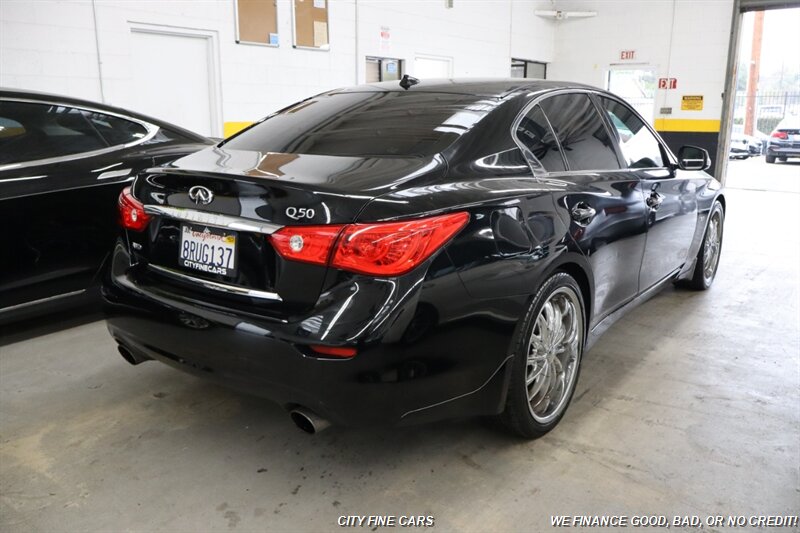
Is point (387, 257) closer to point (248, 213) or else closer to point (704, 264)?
point (248, 213)

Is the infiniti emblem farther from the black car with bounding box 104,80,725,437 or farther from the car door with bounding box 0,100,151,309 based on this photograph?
the car door with bounding box 0,100,151,309

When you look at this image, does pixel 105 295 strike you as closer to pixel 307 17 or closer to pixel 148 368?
pixel 148 368

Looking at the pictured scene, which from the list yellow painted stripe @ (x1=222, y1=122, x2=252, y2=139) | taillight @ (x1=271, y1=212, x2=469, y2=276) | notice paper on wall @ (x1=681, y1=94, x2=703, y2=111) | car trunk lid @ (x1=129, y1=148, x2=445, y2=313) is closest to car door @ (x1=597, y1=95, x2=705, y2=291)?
car trunk lid @ (x1=129, y1=148, x2=445, y2=313)

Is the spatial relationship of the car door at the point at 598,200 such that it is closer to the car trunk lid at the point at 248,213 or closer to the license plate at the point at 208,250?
the car trunk lid at the point at 248,213

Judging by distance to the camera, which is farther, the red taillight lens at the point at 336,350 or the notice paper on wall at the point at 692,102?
the notice paper on wall at the point at 692,102

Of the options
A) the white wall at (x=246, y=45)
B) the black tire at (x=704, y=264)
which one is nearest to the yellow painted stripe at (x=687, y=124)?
the white wall at (x=246, y=45)

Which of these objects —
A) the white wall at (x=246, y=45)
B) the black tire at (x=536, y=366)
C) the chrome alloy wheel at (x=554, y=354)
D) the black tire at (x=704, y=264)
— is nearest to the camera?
the black tire at (x=536, y=366)

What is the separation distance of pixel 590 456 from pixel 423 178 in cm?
110

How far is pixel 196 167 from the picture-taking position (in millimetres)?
2035

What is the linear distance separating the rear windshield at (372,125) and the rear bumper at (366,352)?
54cm

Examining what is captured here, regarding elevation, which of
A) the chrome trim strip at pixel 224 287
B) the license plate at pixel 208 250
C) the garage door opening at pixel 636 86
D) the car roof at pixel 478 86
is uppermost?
the garage door opening at pixel 636 86

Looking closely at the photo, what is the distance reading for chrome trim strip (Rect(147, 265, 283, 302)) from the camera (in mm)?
1766

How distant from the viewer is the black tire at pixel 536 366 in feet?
6.65

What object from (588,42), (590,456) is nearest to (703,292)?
(590,456)
